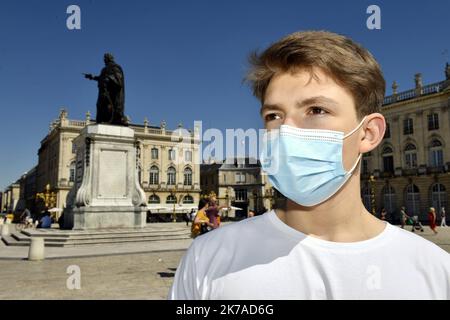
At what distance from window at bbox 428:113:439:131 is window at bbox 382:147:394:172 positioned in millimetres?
5495

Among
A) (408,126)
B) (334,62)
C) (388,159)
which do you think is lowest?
(334,62)

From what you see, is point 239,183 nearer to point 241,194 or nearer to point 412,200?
point 241,194

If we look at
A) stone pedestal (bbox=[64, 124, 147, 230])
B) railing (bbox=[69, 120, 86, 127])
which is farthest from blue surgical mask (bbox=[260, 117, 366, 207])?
railing (bbox=[69, 120, 86, 127])

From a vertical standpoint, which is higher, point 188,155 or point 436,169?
point 188,155

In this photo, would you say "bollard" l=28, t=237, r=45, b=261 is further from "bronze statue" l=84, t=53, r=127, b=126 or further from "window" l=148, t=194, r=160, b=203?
"window" l=148, t=194, r=160, b=203

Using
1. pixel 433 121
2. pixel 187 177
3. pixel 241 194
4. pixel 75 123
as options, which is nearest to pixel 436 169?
pixel 433 121

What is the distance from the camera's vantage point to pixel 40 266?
9719 millimetres

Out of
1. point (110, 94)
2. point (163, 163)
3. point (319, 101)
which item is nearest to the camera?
point (319, 101)

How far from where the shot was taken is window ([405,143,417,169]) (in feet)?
142

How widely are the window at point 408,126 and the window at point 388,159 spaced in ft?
9.67

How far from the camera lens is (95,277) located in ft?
26.5

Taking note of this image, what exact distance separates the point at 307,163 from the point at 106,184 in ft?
53.1
